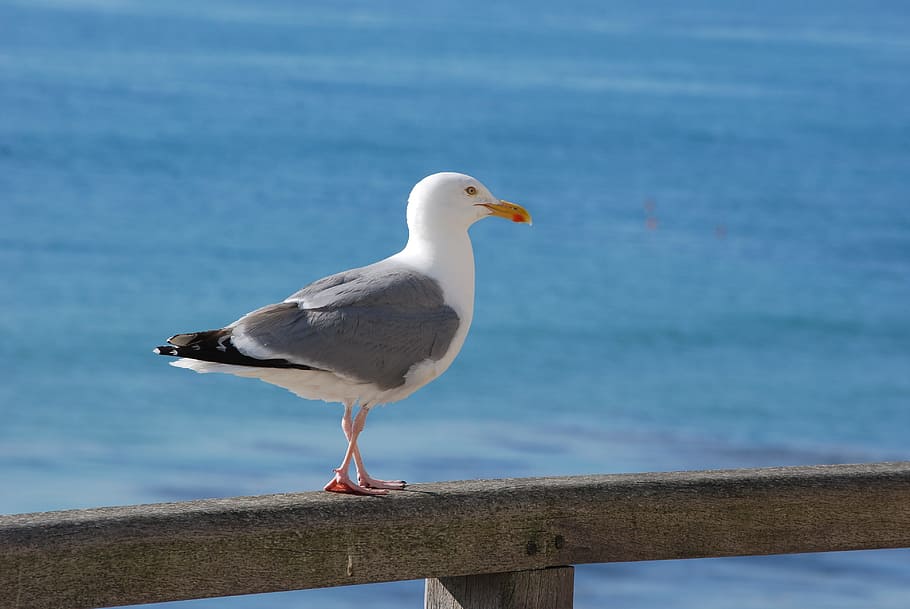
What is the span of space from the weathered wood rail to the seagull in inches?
19.1

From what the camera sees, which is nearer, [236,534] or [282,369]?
[236,534]

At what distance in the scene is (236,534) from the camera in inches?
89.9

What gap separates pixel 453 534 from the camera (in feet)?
8.05

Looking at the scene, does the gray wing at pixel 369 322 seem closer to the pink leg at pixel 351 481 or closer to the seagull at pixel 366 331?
the seagull at pixel 366 331

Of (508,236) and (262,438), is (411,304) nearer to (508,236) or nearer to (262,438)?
(262,438)

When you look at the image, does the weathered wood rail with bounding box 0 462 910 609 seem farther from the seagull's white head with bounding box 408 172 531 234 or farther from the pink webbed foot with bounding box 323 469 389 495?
the seagull's white head with bounding box 408 172 531 234

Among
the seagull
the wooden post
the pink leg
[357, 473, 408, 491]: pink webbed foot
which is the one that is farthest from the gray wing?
the wooden post

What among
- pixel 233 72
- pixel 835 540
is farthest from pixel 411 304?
pixel 233 72

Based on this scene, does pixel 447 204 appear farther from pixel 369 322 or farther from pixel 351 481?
pixel 351 481

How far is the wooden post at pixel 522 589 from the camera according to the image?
8.26ft

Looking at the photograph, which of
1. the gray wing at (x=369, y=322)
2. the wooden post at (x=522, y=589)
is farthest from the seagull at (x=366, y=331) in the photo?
the wooden post at (x=522, y=589)

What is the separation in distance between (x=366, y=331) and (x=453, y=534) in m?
0.75

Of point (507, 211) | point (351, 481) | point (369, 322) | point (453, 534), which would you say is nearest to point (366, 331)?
point (369, 322)

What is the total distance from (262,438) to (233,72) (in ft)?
69.5
